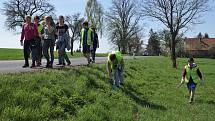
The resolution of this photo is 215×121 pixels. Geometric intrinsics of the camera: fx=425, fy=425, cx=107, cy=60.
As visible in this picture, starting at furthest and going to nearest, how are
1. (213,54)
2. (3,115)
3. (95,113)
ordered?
(213,54), (95,113), (3,115)

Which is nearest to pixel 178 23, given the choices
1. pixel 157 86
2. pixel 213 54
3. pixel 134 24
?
pixel 157 86

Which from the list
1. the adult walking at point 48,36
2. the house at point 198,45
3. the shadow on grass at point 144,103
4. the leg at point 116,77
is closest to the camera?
the shadow on grass at point 144,103

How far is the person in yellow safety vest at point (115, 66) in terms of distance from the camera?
1582cm

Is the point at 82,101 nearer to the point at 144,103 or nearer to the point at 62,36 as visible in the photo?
the point at 144,103

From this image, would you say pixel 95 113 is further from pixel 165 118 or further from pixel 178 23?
pixel 178 23

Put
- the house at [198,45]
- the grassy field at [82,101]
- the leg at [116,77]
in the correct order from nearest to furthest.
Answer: the grassy field at [82,101] → the leg at [116,77] → the house at [198,45]

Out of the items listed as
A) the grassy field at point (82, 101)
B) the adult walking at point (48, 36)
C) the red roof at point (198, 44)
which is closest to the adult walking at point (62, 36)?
the adult walking at point (48, 36)

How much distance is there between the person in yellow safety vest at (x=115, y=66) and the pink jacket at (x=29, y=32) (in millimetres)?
2931

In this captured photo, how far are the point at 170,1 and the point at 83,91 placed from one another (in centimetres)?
3599

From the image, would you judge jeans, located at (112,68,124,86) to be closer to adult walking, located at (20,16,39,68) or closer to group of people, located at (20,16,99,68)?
group of people, located at (20,16,99,68)

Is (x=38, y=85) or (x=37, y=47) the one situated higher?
(x=37, y=47)

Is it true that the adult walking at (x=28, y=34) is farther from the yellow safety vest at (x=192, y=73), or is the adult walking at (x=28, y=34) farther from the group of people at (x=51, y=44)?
the yellow safety vest at (x=192, y=73)

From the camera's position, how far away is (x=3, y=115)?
9148 mm

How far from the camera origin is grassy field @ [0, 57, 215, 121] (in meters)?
10.1
